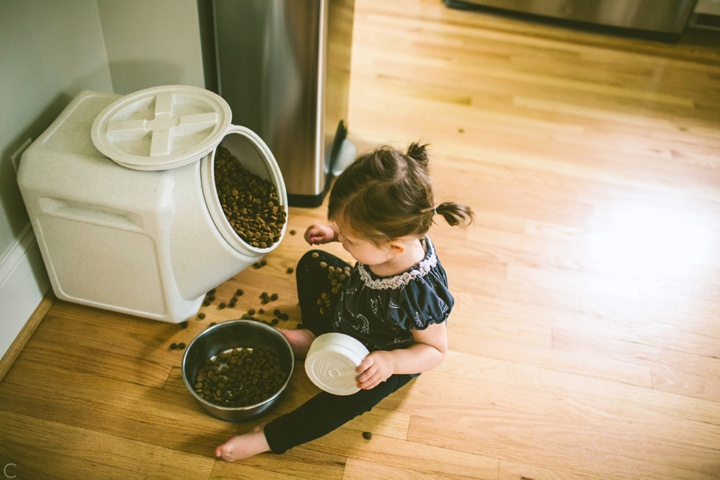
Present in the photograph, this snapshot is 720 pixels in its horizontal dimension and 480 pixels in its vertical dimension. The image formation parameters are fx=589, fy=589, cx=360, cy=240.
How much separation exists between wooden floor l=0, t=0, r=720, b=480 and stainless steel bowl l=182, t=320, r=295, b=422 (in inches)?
1.8

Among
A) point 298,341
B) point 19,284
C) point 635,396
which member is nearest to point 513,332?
point 635,396

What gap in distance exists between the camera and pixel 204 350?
1.28 metres

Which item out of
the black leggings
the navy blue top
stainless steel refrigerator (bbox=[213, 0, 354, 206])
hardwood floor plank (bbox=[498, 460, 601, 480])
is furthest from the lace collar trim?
stainless steel refrigerator (bbox=[213, 0, 354, 206])

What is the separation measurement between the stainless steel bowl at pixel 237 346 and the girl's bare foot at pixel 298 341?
0.04m

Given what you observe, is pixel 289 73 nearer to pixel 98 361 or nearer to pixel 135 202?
pixel 135 202

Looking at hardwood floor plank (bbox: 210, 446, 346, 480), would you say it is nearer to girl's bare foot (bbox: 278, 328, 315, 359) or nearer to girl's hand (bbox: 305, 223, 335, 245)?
girl's bare foot (bbox: 278, 328, 315, 359)

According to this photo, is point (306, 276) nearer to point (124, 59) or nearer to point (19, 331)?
point (19, 331)

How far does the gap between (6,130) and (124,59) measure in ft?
1.35

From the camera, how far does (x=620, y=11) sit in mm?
2773

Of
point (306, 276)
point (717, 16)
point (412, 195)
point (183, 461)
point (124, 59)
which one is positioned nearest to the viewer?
point (412, 195)

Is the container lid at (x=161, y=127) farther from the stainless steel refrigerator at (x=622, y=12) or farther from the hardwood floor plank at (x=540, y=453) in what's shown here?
the stainless steel refrigerator at (x=622, y=12)

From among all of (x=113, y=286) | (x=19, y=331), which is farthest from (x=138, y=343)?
(x=19, y=331)

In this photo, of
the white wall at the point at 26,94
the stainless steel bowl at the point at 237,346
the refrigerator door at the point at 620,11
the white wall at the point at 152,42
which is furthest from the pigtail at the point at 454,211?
the refrigerator door at the point at 620,11

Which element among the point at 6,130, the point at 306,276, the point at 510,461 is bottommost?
the point at 510,461
